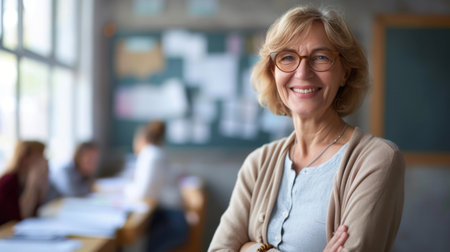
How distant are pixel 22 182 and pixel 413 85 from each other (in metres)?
3.31

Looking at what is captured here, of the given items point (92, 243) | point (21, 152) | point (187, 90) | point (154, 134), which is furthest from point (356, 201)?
point (187, 90)

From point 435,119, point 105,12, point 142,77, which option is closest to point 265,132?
point 142,77

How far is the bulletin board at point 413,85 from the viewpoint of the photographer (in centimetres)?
377

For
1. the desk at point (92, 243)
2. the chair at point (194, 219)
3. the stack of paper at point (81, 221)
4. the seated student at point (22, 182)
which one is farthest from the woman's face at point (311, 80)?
the chair at point (194, 219)

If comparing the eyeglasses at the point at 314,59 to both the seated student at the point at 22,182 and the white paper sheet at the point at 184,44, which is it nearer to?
the seated student at the point at 22,182

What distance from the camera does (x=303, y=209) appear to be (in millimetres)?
1065

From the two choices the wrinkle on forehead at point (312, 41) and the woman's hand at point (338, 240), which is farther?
the wrinkle on forehead at point (312, 41)

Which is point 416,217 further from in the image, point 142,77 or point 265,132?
point 142,77

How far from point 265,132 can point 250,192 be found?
2.72 m

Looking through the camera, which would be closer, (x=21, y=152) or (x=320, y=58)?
(x=320, y=58)

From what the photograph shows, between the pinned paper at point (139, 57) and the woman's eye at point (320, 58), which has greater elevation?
the pinned paper at point (139, 57)

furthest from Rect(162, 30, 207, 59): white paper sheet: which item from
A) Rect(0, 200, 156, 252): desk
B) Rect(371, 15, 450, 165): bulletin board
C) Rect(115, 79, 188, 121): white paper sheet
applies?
Rect(0, 200, 156, 252): desk

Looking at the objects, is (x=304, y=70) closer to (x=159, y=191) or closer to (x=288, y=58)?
(x=288, y=58)

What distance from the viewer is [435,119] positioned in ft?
12.5
